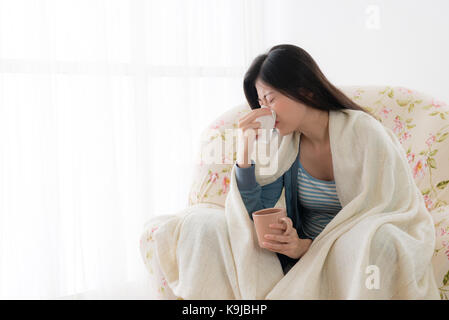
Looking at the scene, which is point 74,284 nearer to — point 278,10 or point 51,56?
point 51,56

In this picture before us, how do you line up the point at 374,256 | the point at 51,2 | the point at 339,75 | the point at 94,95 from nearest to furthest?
the point at 374,256 → the point at 51,2 → the point at 94,95 → the point at 339,75

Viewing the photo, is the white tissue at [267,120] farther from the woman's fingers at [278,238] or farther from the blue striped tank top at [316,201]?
the woman's fingers at [278,238]

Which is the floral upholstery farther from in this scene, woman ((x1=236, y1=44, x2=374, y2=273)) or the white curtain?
the white curtain

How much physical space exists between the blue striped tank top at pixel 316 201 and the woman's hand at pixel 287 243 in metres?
0.19

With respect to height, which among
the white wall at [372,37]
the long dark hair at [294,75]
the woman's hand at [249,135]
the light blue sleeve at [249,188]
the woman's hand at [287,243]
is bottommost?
the woman's hand at [287,243]

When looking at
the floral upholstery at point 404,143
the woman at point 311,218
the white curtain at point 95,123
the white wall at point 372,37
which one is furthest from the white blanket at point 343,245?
the white curtain at point 95,123

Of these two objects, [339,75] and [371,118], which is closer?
[371,118]

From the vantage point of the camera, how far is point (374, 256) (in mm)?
965

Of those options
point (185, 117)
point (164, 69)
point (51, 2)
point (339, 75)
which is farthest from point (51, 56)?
point (339, 75)

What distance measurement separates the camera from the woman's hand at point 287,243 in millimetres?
1067

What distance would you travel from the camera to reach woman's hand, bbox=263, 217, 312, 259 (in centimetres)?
107

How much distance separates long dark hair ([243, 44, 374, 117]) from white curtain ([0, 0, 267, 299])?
0.95 meters

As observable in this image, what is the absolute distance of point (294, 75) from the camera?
122 cm

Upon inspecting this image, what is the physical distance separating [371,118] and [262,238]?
0.49m
